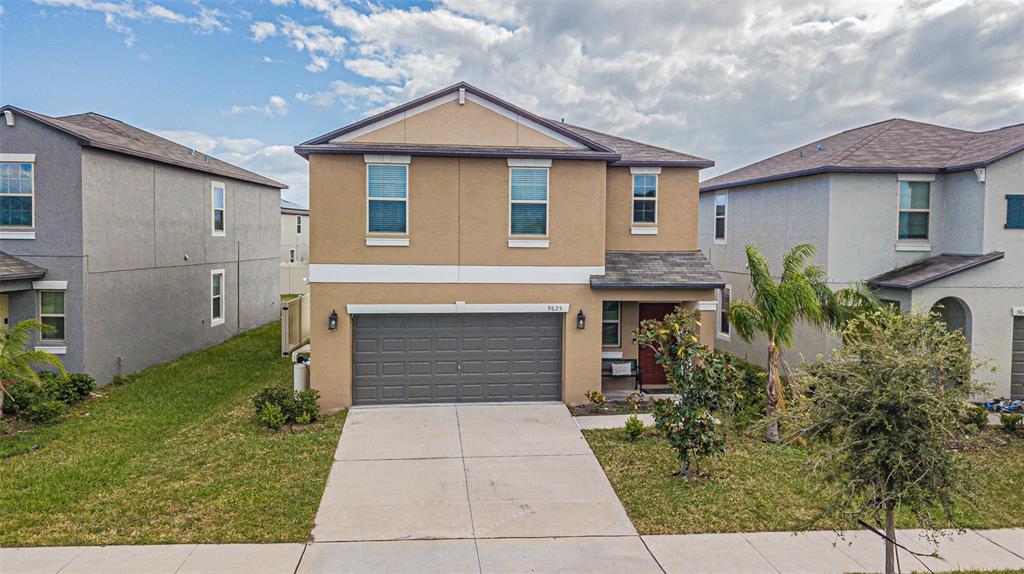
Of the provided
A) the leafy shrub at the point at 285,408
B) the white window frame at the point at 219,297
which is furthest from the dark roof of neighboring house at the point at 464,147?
the white window frame at the point at 219,297

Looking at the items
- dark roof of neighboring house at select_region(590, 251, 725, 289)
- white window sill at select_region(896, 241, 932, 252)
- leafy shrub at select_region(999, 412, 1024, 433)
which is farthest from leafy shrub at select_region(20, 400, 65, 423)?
white window sill at select_region(896, 241, 932, 252)

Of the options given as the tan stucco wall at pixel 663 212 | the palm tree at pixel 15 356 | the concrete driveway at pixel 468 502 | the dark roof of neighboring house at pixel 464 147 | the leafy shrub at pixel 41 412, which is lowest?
the concrete driveway at pixel 468 502

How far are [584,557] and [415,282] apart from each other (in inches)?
294

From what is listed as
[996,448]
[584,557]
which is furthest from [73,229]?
[996,448]

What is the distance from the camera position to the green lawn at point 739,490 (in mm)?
8336

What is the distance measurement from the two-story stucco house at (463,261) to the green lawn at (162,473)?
2.15 meters

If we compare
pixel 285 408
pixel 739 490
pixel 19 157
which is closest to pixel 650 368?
pixel 739 490

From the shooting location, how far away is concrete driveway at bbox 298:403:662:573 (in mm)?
7367

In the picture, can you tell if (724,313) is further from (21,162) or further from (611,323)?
(21,162)

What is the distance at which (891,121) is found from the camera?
60.8 feet

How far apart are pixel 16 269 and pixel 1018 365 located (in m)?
23.0

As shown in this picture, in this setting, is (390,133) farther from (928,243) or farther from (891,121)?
(891,121)

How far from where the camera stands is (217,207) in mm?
21078

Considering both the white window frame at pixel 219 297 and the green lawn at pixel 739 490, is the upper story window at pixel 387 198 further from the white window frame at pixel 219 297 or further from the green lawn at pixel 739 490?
the white window frame at pixel 219 297
